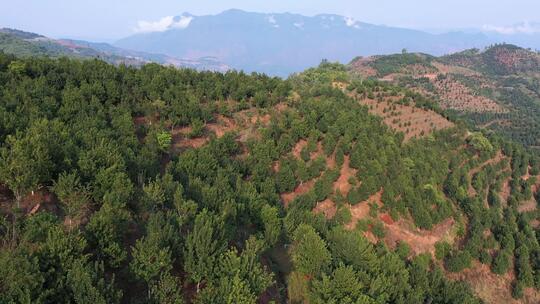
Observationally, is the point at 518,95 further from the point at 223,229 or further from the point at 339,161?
the point at 223,229

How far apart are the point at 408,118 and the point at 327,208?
31.7m

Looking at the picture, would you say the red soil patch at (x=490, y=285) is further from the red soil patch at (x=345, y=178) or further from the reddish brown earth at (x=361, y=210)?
the red soil patch at (x=345, y=178)

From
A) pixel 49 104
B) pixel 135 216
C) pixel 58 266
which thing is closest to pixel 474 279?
pixel 135 216

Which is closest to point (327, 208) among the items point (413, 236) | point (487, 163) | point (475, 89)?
point (413, 236)

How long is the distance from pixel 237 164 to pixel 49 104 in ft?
56.3

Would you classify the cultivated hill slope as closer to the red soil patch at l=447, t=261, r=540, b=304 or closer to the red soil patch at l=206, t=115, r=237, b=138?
the red soil patch at l=447, t=261, r=540, b=304

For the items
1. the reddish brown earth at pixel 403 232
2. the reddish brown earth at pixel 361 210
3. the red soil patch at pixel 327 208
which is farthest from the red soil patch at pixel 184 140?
the reddish brown earth at pixel 403 232

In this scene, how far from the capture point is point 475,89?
522 feet

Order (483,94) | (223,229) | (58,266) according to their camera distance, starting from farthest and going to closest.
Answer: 1. (483,94)
2. (223,229)
3. (58,266)

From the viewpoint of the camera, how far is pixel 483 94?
15688 cm

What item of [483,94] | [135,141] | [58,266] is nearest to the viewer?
[58,266]

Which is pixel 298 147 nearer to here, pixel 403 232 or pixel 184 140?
pixel 184 140

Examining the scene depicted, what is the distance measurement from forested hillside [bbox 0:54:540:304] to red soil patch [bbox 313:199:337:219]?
0.76ft

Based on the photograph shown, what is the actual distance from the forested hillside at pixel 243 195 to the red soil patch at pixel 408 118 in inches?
14.8
